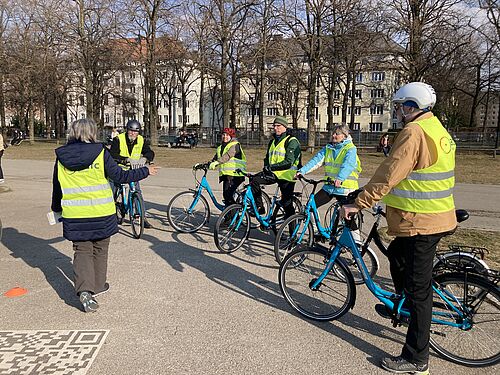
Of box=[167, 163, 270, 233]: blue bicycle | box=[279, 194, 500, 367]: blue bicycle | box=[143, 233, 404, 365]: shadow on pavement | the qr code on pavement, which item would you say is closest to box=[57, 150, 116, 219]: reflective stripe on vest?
the qr code on pavement

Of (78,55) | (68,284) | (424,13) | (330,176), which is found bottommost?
(68,284)

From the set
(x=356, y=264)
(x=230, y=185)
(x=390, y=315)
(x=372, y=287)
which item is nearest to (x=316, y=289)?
(x=356, y=264)

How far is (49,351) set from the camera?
3.41m

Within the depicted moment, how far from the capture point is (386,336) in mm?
3773

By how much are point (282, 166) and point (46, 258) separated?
3.65m

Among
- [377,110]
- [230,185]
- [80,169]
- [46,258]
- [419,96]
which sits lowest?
[46,258]

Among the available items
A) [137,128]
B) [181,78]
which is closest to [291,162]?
[137,128]

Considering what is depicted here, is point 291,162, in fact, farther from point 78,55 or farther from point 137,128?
point 78,55

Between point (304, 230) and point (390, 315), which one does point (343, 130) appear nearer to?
point (304, 230)

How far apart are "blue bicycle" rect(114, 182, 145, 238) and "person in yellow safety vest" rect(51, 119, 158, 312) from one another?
2.55 m

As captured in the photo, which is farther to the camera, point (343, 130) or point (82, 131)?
point (343, 130)

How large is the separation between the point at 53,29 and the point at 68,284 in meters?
28.9

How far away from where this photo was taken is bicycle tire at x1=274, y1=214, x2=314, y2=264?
5.50 metres

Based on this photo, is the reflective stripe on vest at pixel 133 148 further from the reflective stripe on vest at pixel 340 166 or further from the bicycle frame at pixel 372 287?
the bicycle frame at pixel 372 287
